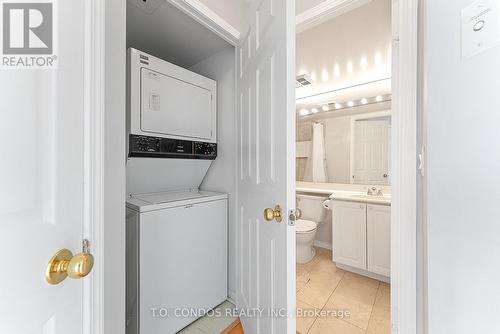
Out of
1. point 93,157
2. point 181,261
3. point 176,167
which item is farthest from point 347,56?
point 181,261

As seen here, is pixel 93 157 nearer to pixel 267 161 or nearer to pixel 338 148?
pixel 267 161

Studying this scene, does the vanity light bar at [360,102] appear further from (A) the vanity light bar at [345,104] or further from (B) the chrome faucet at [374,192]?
(B) the chrome faucet at [374,192]

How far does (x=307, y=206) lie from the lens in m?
2.94

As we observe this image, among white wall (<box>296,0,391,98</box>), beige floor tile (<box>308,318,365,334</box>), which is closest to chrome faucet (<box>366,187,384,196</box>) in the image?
white wall (<box>296,0,391,98</box>)

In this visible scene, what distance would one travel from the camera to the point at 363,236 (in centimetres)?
219

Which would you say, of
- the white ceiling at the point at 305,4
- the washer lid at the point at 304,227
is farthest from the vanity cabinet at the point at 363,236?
the white ceiling at the point at 305,4

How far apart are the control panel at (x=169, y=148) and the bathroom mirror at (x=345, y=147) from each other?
1879 mm

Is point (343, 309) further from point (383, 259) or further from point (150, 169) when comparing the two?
point (150, 169)

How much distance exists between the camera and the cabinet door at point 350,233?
7.21 ft

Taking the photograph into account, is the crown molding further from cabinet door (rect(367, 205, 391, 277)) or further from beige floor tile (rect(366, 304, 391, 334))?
beige floor tile (rect(366, 304, 391, 334))

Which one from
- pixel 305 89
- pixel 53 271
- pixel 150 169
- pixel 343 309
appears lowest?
pixel 343 309

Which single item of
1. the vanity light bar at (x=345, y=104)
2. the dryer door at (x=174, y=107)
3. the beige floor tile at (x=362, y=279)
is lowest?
the beige floor tile at (x=362, y=279)

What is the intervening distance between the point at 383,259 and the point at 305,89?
2.29 meters

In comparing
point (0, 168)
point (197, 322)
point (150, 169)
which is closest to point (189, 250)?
point (197, 322)
